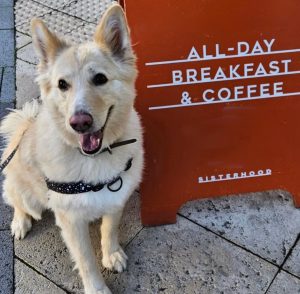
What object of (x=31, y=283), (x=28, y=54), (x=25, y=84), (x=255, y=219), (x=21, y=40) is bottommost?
(x=255, y=219)

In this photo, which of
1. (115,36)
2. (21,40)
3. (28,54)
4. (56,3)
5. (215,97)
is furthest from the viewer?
(56,3)

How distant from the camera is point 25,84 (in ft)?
15.8

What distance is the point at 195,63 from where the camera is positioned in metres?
2.95

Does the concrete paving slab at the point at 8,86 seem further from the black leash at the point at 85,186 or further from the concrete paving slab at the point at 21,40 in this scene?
the black leash at the point at 85,186

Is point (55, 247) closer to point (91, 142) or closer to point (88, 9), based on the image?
point (91, 142)

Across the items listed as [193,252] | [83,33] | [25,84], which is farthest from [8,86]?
[193,252]

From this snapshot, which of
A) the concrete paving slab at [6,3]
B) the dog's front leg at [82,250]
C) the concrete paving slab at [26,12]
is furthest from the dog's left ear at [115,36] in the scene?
the concrete paving slab at [6,3]

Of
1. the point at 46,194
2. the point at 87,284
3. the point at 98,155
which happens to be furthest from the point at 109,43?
the point at 87,284

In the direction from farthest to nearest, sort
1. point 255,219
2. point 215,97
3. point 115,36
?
1. point 255,219
2. point 215,97
3. point 115,36

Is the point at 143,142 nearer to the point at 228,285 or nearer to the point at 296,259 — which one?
the point at 228,285

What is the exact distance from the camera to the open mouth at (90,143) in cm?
253

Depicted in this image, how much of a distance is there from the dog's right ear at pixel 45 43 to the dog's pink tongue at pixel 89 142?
1.62ft

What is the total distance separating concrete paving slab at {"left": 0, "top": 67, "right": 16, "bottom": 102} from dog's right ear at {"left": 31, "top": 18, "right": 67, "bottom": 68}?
7.01 ft

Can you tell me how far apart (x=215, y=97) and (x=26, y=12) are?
3.53 meters
